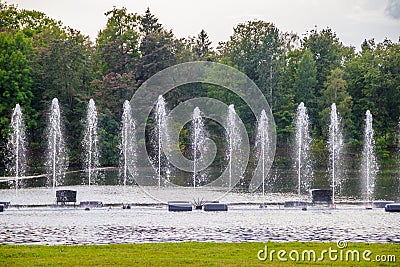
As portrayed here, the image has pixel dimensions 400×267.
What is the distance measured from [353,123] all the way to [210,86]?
13.7 meters

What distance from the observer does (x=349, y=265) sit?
12602 millimetres

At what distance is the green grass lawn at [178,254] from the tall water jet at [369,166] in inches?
646

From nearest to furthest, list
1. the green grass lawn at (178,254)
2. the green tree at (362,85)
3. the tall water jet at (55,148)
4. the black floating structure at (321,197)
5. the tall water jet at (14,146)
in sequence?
the green grass lawn at (178,254) < the black floating structure at (321,197) < the tall water jet at (55,148) < the tall water jet at (14,146) < the green tree at (362,85)

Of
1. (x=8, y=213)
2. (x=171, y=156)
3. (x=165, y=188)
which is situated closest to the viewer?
(x=8, y=213)

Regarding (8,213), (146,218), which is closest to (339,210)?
(146,218)

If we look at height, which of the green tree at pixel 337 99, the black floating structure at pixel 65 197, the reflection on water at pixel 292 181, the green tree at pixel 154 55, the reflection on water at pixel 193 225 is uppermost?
the green tree at pixel 154 55

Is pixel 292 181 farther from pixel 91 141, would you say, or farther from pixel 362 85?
pixel 362 85

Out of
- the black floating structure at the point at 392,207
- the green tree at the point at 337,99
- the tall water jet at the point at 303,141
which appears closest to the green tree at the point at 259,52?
the tall water jet at the point at 303,141

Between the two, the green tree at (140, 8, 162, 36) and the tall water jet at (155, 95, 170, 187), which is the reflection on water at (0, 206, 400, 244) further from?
the green tree at (140, 8, 162, 36)

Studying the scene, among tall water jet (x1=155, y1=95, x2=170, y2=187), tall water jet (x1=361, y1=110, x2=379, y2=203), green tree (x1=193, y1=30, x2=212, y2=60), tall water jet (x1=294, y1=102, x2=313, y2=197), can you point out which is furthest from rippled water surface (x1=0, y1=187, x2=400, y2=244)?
green tree (x1=193, y1=30, x2=212, y2=60)

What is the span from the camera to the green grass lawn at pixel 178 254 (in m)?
12.8

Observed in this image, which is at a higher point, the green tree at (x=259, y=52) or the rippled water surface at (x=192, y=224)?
the green tree at (x=259, y=52)

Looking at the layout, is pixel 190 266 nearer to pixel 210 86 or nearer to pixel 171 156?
pixel 171 156

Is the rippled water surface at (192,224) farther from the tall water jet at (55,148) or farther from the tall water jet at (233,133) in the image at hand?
the tall water jet at (233,133)
